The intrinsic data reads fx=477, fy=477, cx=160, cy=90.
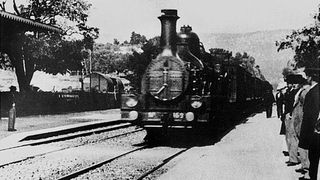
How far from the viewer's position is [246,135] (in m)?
15.5

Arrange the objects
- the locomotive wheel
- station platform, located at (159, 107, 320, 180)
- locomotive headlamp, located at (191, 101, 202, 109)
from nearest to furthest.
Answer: station platform, located at (159, 107, 320, 180) < locomotive headlamp, located at (191, 101, 202, 109) < the locomotive wheel

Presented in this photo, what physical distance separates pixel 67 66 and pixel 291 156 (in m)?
26.7

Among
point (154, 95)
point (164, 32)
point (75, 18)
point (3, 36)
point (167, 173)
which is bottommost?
point (167, 173)

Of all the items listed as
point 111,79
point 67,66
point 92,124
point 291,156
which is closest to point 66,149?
point 291,156

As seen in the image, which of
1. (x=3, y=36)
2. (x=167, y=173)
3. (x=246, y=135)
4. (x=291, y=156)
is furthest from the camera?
(x=3, y=36)

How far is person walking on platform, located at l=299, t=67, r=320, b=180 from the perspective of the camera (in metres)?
6.58

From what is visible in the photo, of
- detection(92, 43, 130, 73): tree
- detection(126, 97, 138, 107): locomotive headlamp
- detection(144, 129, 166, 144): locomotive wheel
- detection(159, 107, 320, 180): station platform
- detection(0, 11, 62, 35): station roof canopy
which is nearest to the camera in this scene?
detection(159, 107, 320, 180): station platform

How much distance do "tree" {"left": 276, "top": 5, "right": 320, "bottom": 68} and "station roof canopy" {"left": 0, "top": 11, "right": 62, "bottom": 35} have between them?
15456 mm

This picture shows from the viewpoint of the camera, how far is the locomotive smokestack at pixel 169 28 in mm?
13070

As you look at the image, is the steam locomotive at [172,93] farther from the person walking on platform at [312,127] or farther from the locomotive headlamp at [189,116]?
the person walking on platform at [312,127]

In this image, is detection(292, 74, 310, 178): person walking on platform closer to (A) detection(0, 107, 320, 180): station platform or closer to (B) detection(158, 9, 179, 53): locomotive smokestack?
(A) detection(0, 107, 320, 180): station platform

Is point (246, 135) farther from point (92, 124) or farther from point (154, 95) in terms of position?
point (92, 124)

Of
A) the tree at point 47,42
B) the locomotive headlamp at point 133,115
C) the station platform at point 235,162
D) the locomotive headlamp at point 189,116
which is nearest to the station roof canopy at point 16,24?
the tree at point 47,42

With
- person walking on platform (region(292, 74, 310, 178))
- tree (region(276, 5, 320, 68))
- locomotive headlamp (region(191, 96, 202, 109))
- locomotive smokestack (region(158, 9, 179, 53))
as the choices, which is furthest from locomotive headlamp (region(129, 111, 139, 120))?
tree (region(276, 5, 320, 68))
